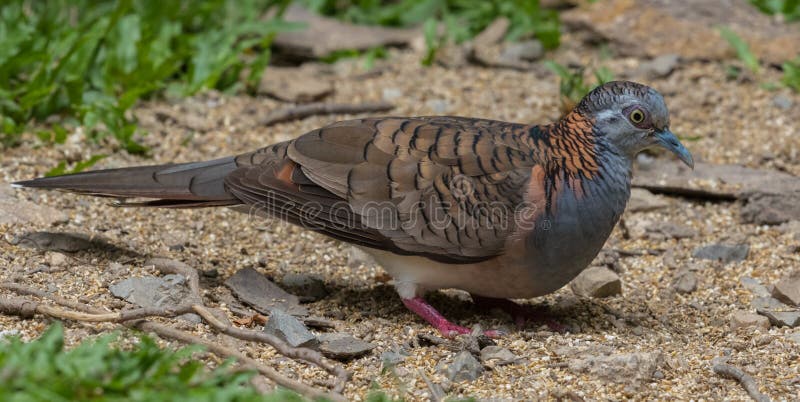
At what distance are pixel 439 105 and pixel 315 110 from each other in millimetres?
847

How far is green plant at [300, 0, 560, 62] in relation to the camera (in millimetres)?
7742

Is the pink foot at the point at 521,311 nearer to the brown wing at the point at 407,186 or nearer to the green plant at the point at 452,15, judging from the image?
the brown wing at the point at 407,186

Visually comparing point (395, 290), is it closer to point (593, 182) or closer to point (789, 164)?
point (593, 182)

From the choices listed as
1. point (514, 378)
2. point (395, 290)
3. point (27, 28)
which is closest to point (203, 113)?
point (27, 28)

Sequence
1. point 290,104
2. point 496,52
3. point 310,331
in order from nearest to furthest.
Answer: point 310,331 < point 290,104 < point 496,52

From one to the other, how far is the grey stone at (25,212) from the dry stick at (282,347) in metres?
1.35

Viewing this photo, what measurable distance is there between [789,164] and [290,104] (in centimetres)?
327

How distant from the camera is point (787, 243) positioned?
545 centimetres

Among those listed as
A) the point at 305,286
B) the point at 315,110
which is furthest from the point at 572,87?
the point at 305,286

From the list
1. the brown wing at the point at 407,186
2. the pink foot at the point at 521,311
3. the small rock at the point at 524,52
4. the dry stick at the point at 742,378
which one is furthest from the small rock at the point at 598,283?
the small rock at the point at 524,52

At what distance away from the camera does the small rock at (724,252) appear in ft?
17.5

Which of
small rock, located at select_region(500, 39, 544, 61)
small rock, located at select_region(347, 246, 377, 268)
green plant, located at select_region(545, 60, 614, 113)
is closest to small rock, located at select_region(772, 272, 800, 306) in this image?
green plant, located at select_region(545, 60, 614, 113)

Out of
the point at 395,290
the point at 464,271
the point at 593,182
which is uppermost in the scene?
the point at 593,182

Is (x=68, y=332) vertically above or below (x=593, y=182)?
below
